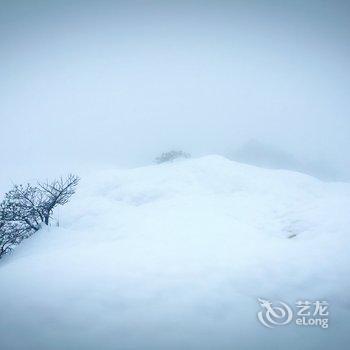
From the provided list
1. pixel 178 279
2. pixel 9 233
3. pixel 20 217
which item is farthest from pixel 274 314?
pixel 20 217

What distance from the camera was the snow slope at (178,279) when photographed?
7.80 m

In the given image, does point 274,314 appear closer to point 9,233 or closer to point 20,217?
point 9,233

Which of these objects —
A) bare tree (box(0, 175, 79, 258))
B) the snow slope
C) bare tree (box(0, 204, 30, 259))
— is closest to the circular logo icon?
the snow slope

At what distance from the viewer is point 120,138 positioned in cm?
12962

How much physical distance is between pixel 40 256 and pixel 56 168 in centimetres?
6257

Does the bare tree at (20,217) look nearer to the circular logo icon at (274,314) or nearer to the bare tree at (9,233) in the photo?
the bare tree at (9,233)

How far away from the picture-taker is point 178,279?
10.4 m

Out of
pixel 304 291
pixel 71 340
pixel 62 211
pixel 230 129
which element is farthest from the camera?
pixel 230 129

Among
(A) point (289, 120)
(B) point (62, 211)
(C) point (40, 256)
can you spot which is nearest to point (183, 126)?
(A) point (289, 120)

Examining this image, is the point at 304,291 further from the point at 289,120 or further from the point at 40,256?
the point at 289,120

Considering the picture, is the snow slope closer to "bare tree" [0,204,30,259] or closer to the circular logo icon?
the circular logo icon

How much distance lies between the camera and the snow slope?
780cm

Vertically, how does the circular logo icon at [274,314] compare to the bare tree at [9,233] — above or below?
below

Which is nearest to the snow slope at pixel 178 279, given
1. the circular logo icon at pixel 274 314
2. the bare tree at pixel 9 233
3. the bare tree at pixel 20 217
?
the circular logo icon at pixel 274 314
